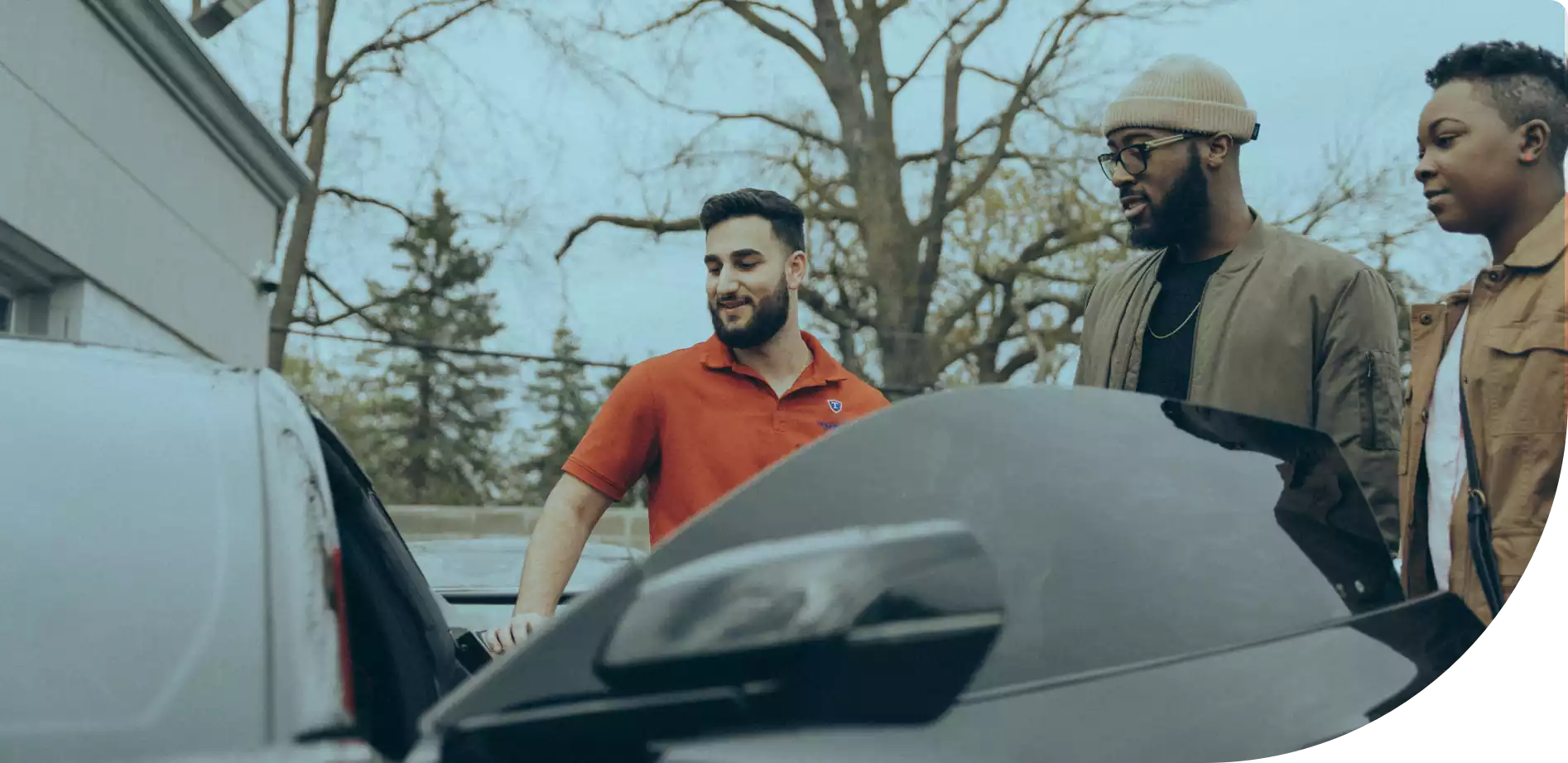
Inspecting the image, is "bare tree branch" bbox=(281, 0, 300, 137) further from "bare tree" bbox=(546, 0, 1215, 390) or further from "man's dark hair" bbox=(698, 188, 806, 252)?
"man's dark hair" bbox=(698, 188, 806, 252)

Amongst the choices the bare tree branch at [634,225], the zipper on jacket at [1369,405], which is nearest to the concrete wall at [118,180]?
the zipper on jacket at [1369,405]

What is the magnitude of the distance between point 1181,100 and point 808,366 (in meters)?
0.89

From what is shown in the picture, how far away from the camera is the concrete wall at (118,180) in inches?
255

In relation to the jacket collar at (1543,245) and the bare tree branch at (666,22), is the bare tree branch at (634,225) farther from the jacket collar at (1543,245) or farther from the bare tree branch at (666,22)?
the jacket collar at (1543,245)

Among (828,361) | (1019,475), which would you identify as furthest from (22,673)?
(828,361)

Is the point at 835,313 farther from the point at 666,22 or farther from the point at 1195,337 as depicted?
the point at 1195,337

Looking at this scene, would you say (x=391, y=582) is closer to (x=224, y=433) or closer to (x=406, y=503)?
(x=224, y=433)

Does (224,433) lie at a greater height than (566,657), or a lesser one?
greater

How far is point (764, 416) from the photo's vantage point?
8.75 ft

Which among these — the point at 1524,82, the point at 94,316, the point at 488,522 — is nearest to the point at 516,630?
the point at 1524,82

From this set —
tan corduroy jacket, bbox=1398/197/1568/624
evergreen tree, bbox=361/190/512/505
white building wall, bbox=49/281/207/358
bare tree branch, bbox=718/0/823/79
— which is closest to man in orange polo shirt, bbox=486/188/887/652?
tan corduroy jacket, bbox=1398/197/1568/624

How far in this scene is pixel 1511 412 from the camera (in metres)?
1.90

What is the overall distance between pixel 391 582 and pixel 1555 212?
185cm

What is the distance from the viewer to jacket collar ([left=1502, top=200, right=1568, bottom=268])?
194 centimetres
